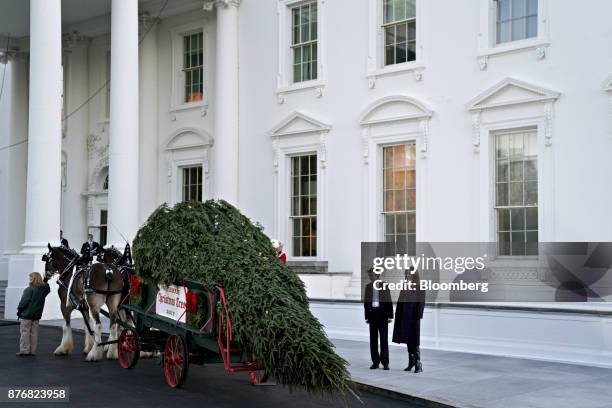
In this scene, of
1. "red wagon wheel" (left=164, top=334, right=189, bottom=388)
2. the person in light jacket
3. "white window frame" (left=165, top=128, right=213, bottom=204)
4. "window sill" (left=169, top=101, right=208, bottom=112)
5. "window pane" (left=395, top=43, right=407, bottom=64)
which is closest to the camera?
"red wagon wheel" (left=164, top=334, right=189, bottom=388)

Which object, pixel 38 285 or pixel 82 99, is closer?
pixel 38 285

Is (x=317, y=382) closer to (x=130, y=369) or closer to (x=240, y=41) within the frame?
(x=130, y=369)

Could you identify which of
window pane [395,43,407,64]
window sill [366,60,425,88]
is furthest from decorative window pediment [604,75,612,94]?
window pane [395,43,407,64]

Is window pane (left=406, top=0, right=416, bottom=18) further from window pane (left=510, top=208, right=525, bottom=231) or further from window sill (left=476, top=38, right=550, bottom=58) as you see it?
window pane (left=510, top=208, right=525, bottom=231)

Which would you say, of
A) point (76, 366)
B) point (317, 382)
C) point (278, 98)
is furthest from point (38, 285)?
point (278, 98)

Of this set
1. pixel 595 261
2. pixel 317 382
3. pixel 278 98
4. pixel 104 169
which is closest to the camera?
pixel 317 382

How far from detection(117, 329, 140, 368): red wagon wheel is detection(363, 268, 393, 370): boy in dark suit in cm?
365

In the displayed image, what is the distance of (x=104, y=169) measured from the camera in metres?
28.3

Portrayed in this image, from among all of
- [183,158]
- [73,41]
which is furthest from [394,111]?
[73,41]

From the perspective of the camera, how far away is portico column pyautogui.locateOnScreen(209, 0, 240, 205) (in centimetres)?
2333

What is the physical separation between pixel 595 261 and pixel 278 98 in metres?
9.90

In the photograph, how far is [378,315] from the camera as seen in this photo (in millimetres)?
12938

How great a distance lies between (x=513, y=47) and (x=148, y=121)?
12.4 meters

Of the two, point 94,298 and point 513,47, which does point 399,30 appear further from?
point 94,298
